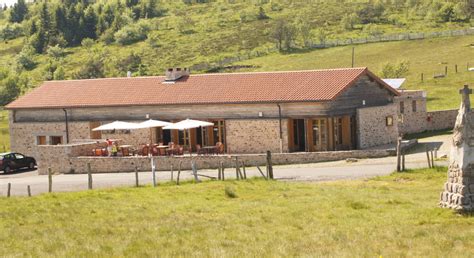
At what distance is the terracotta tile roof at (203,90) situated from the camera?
139ft

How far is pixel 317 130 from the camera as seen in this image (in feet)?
135

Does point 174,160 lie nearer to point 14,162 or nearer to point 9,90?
point 14,162

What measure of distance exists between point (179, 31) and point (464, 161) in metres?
127

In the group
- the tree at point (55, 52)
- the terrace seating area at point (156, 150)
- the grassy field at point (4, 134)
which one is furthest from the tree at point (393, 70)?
the tree at point (55, 52)

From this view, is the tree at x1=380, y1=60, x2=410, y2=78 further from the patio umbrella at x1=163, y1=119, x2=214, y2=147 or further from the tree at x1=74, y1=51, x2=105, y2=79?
the tree at x1=74, y1=51, x2=105, y2=79


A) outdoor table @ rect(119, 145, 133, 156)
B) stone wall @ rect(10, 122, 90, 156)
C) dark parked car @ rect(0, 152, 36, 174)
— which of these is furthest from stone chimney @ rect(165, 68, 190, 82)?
dark parked car @ rect(0, 152, 36, 174)

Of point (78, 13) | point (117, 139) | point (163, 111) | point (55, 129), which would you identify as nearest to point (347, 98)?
point (163, 111)

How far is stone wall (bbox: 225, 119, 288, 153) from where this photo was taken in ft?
137

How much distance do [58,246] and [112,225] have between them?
2862 mm

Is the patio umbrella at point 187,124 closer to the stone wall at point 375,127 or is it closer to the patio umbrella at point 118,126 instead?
the patio umbrella at point 118,126

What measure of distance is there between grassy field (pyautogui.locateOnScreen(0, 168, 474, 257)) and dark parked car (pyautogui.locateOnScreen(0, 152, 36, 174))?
17.2m

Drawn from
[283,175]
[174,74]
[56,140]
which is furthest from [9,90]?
[283,175]

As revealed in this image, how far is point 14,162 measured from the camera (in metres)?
44.0

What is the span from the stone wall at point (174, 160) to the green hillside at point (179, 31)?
5241cm
